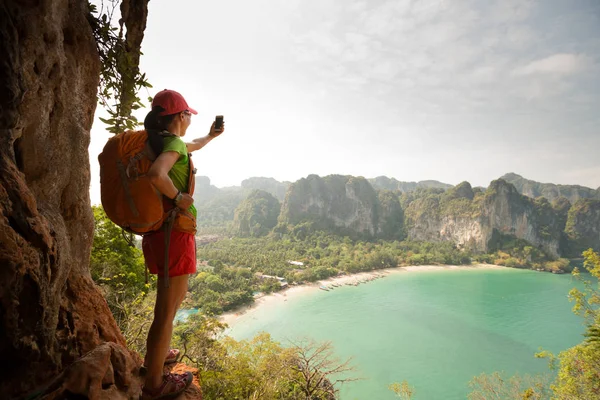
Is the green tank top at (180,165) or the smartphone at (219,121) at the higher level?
the smartphone at (219,121)

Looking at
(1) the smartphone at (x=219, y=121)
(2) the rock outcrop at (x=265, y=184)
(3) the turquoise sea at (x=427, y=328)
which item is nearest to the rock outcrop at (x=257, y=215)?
(3) the turquoise sea at (x=427, y=328)

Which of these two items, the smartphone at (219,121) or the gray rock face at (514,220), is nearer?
the smartphone at (219,121)

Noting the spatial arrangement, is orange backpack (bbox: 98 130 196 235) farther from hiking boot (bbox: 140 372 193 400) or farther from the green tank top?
hiking boot (bbox: 140 372 193 400)

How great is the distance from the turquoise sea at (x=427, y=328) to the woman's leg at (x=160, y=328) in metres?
15.9

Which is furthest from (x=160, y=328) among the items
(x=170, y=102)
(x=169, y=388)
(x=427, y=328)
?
(x=427, y=328)

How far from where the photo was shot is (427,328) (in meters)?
23.8

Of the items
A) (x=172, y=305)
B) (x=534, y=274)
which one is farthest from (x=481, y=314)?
(x=172, y=305)

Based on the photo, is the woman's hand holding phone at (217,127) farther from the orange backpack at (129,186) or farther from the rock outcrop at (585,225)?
the rock outcrop at (585,225)

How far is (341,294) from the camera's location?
30.5 meters

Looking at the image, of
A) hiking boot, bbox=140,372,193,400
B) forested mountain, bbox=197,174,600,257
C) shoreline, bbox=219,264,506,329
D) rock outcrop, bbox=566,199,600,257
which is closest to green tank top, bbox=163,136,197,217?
hiking boot, bbox=140,372,193,400

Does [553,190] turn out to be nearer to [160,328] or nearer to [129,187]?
[160,328]

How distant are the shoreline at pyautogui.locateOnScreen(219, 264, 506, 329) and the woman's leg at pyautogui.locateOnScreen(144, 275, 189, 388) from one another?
17.6 metres

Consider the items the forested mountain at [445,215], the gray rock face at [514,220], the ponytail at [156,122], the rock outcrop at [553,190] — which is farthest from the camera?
the rock outcrop at [553,190]

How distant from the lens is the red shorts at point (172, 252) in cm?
132
